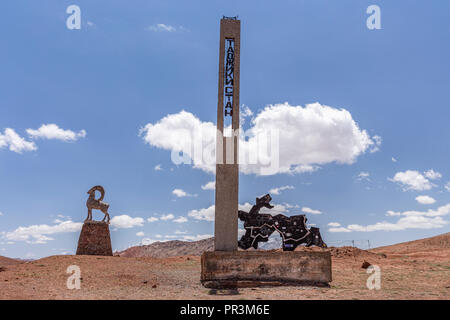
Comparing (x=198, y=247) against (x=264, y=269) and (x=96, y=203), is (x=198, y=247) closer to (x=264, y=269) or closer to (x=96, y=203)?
(x=96, y=203)

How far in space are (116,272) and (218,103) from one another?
27.6 ft

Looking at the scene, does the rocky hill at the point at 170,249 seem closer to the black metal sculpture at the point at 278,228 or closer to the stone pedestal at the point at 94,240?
the stone pedestal at the point at 94,240

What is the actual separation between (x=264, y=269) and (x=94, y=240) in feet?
53.6

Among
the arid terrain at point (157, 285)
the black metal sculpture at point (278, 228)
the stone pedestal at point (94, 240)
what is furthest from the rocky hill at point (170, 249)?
the black metal sculpture at point (278, 228)

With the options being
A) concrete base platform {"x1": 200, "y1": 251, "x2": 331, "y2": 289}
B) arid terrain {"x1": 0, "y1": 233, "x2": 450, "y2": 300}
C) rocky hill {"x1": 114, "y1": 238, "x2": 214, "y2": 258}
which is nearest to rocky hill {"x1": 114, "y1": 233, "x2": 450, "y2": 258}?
rocky hill {"x1": 114, "y1": 238, "x2": 214, "y2": 258}

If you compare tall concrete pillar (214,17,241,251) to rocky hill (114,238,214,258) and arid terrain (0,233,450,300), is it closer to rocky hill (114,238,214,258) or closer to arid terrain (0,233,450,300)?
arid terrain (0,233,450,300)

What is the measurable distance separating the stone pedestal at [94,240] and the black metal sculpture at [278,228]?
1324cm

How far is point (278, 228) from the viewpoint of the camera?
1714 cm

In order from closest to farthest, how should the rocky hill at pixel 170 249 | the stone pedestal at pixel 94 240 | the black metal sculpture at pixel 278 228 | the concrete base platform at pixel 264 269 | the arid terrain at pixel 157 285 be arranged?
the arid terrain at pixel 157 285 → the concrete base platform at pixel 264 269 → the black metal sculpture at pixel 278 228 → the stone pedestal at pixel 94 240 → the rocky hill at pixel 170 249

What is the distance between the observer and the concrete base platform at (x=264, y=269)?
13070 millimetres
